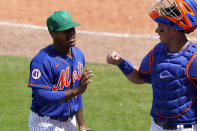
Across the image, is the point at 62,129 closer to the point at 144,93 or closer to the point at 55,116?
the point at 55,116

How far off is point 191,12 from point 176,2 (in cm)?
19

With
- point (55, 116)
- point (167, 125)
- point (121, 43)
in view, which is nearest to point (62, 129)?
point (55, 116)

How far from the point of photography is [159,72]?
462 cm

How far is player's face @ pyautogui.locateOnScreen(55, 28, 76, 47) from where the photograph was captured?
4.83m

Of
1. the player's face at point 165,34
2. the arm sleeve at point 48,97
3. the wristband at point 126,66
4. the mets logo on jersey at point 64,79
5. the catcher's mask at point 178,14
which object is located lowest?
the arm sleeve at point 48,97

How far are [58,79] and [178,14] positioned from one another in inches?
57.6

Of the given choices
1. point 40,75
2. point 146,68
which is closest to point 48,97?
point 40,75

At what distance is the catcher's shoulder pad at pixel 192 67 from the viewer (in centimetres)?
441

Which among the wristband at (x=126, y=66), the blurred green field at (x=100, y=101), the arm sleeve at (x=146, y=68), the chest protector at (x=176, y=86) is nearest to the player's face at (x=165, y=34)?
the chest protector at (x=176, y=86)

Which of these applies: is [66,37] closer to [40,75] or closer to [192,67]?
[40,75]

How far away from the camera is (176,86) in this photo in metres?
4.50

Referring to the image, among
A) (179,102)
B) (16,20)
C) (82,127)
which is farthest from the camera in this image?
(16,20)

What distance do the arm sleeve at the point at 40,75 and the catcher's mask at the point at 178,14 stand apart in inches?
Result: 50.4

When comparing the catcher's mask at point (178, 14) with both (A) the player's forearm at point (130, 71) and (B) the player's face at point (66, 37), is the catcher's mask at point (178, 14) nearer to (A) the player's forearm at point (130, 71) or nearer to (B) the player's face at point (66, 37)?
(A) the player's forearm at point (130, 71)
